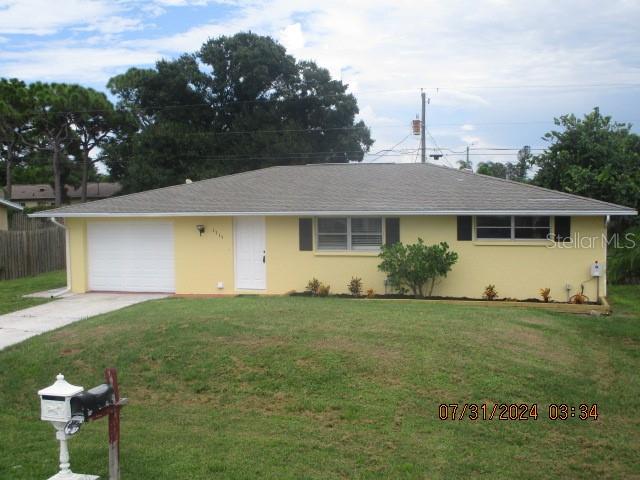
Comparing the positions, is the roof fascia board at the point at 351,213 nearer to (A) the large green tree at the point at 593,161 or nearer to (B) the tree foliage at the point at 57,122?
(A) the large green tree at the point at 593,161

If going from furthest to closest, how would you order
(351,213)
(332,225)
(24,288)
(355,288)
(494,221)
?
1. (24,288)
2. (332,225)
3. (355,288)
4. (351,213)
5. (494,221)

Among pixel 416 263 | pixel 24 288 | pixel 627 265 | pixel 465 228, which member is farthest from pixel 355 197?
pixel 24 288

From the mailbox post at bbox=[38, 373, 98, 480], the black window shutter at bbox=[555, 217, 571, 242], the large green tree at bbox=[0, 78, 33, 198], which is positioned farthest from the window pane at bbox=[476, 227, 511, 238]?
the large green tree at bbox=[0, 78, 33, 198]

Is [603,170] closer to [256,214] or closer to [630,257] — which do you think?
[630,257]

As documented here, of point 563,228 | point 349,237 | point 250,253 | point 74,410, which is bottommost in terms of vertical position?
point 74,410

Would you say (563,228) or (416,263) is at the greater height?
(563,228)

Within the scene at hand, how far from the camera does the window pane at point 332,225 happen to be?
17.1m

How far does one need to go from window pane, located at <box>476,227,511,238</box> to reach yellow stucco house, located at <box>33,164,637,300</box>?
0.02 m

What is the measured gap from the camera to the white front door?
1761cm

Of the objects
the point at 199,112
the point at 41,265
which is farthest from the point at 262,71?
the point at 41,265

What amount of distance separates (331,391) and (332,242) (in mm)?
9017

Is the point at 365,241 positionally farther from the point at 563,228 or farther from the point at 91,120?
the point at 91,120

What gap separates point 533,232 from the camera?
16.0 metres

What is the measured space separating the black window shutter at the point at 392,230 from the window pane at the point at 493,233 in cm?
195
